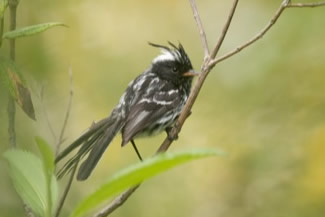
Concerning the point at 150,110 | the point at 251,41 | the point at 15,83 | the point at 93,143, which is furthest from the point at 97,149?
the point at 15,83

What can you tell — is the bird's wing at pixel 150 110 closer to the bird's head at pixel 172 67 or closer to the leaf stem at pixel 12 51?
the bird's head at pixel 172 67

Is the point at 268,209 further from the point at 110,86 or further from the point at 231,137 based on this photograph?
the point at 110,86

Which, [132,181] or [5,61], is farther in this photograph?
[5,61]

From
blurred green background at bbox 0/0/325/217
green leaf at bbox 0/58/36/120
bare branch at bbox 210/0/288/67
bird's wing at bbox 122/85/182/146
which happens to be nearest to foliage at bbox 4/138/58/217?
green leaf at bbox 0/58/36/120

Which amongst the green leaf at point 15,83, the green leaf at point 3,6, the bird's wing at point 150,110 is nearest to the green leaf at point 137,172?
the green leaf at point 15,83

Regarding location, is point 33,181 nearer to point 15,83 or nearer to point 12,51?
point 15,83

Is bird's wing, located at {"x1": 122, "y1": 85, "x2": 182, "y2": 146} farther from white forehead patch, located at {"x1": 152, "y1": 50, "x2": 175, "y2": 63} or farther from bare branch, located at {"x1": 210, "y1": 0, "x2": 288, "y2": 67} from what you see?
bare branch, located at {"x1": 210, "y1": 0, "x2": 288, "y2": 67}

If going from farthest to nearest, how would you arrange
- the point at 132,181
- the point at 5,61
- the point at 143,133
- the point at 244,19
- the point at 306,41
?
the point at 244,19 < the point at 306,41 < the point at 143,133 < the point at 5,61 < the point at 132,181

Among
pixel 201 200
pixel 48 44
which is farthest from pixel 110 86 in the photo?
pixel 201 200
